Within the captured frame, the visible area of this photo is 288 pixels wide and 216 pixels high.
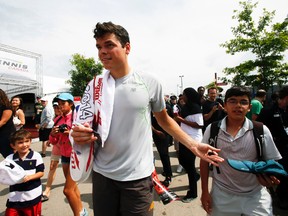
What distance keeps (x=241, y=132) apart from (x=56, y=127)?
2.52m

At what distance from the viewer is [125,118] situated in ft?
4.99

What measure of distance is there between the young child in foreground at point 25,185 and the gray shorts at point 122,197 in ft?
4.43

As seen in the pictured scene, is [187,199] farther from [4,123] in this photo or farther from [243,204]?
[4,123]

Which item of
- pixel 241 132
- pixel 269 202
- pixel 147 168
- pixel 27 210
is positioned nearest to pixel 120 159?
pixel 147 168

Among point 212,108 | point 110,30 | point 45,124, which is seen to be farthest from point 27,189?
point 45,124

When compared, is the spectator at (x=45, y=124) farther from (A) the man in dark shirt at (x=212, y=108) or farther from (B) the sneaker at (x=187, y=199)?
(B) the sneaker at (x=187, y=199)

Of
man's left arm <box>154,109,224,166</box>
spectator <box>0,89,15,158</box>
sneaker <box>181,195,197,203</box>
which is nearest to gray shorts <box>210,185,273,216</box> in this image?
man's left arm <box>154,109,224,166</box>

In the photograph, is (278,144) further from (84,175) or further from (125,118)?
(84,175)

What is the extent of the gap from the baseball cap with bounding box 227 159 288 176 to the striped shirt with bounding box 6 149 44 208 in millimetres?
2244

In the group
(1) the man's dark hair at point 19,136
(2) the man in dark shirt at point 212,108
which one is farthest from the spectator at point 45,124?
(2) the man in dark shirt at point 212,108

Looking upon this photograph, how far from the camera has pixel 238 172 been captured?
6.05ft

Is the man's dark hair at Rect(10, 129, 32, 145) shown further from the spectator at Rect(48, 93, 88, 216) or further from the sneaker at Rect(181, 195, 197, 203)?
the sneaker at Rect(181, 195, 197, 203)

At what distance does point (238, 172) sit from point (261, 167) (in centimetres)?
25

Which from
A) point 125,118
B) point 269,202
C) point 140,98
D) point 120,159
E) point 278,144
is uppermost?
point 140,98
